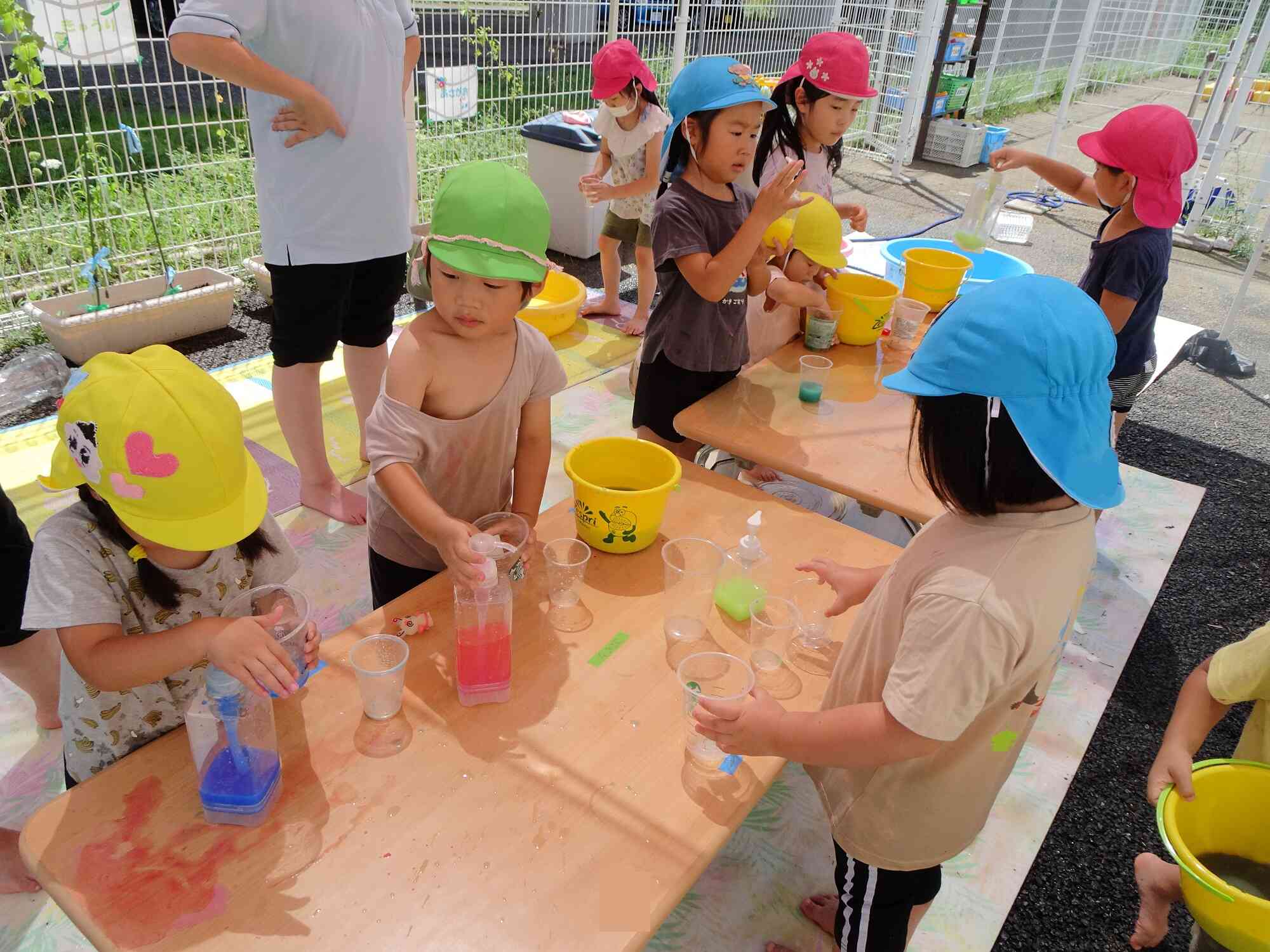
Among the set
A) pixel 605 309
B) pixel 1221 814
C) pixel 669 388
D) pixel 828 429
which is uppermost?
pixel 828 429

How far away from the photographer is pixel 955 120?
9.78 metres

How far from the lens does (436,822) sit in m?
1.31

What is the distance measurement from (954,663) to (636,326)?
4.37m

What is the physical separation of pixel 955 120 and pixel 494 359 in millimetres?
9596

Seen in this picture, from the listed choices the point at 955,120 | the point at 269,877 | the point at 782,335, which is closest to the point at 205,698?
the point at 269,877

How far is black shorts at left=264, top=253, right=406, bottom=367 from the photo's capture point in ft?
9.83

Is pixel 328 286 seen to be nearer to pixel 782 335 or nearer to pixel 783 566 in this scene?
pixel 782 335

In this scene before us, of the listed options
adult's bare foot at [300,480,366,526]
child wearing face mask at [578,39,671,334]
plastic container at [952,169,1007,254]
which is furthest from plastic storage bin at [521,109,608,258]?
adult's bare foot at [300,480,366,526]

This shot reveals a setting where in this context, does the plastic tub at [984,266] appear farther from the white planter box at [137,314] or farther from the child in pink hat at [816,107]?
the white planter box at [137,314]

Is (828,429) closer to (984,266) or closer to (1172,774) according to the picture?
(1172,774)

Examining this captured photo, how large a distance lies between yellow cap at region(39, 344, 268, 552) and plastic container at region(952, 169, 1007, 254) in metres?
3.22

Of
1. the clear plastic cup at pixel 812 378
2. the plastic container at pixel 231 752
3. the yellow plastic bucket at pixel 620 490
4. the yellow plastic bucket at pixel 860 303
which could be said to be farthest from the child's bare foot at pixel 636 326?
the plastic container at pixel 231 752

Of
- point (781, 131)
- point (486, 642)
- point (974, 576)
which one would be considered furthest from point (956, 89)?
point (486, 642)

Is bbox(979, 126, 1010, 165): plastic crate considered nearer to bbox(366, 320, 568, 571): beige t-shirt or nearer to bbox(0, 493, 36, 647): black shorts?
bbox(366, 320, 568, 571): beige t-shirt
